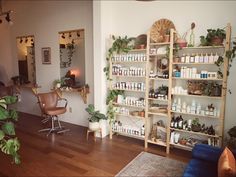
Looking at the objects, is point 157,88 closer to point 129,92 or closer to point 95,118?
point 129,92

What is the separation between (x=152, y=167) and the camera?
2820 mm

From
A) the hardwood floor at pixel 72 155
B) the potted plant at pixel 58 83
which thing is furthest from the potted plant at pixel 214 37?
the potted plant at pixel 58 83

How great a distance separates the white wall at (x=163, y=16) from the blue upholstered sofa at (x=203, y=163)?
1034mm

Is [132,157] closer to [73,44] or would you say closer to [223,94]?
[223,94]

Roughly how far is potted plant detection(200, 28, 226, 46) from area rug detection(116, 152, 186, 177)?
71.5 inches

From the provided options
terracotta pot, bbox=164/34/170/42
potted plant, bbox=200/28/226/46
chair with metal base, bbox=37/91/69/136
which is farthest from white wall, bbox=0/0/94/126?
potted plant, bbox=200/28/226/46

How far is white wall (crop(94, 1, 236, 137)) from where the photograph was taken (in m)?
2.95

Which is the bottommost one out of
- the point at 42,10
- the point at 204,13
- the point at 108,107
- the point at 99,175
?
the point at 99,175

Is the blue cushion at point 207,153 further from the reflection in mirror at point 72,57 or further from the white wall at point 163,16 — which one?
the reflection in mirror at point 72,57

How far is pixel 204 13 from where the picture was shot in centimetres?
306

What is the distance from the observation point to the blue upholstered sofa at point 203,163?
1.97 m

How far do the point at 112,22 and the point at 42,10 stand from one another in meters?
2.18

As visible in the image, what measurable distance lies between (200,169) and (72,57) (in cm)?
372

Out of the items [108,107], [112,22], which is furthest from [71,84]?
[112,22]
